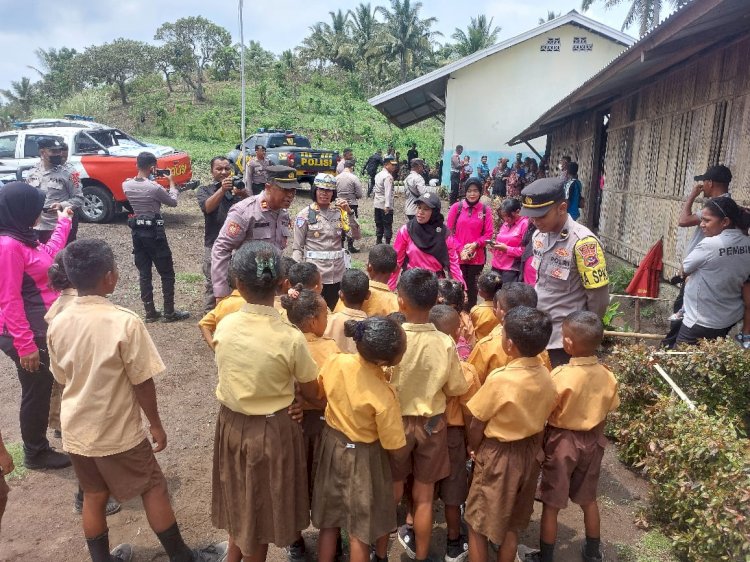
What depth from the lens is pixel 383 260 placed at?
344cm

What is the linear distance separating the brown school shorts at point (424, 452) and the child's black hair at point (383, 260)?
1178 millimetres

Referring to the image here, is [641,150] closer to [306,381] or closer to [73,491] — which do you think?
[306,381]

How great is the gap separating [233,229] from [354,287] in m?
1.65

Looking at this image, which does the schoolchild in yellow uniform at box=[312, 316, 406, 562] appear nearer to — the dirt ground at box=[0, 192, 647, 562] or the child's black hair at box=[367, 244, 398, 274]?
the dirt ground at box=[0, 192, 647, 562]

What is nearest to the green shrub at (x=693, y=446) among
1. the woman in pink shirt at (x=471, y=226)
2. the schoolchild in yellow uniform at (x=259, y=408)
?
the schoolchild in yellow uniform at (x=259, y=408)

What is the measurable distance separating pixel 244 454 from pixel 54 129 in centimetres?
1053

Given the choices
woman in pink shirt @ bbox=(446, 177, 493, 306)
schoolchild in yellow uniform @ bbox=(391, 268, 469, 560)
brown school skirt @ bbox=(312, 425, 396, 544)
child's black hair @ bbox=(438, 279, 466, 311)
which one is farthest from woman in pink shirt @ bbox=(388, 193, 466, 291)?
brown school skirt @ bbox=(312, 425, 396, 544)

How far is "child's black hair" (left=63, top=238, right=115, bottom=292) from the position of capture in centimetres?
238

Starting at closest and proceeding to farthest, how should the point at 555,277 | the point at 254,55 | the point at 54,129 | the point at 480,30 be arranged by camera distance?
the point at 555,277
the point at 54,129
the point at 480,30
the point at 254,55

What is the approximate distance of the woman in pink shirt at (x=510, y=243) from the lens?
517 centimetres

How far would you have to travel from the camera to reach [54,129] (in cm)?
1030

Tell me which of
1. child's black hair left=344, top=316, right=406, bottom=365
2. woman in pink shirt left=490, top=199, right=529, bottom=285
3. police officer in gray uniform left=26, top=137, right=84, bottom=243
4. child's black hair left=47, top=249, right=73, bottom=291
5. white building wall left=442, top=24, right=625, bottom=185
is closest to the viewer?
child's black hair left=344, top=316, right=406, bottom=365

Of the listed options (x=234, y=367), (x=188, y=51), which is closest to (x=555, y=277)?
(x=234, y=367)

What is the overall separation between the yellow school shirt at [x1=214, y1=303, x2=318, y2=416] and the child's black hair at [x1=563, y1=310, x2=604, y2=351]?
1.29 metres
